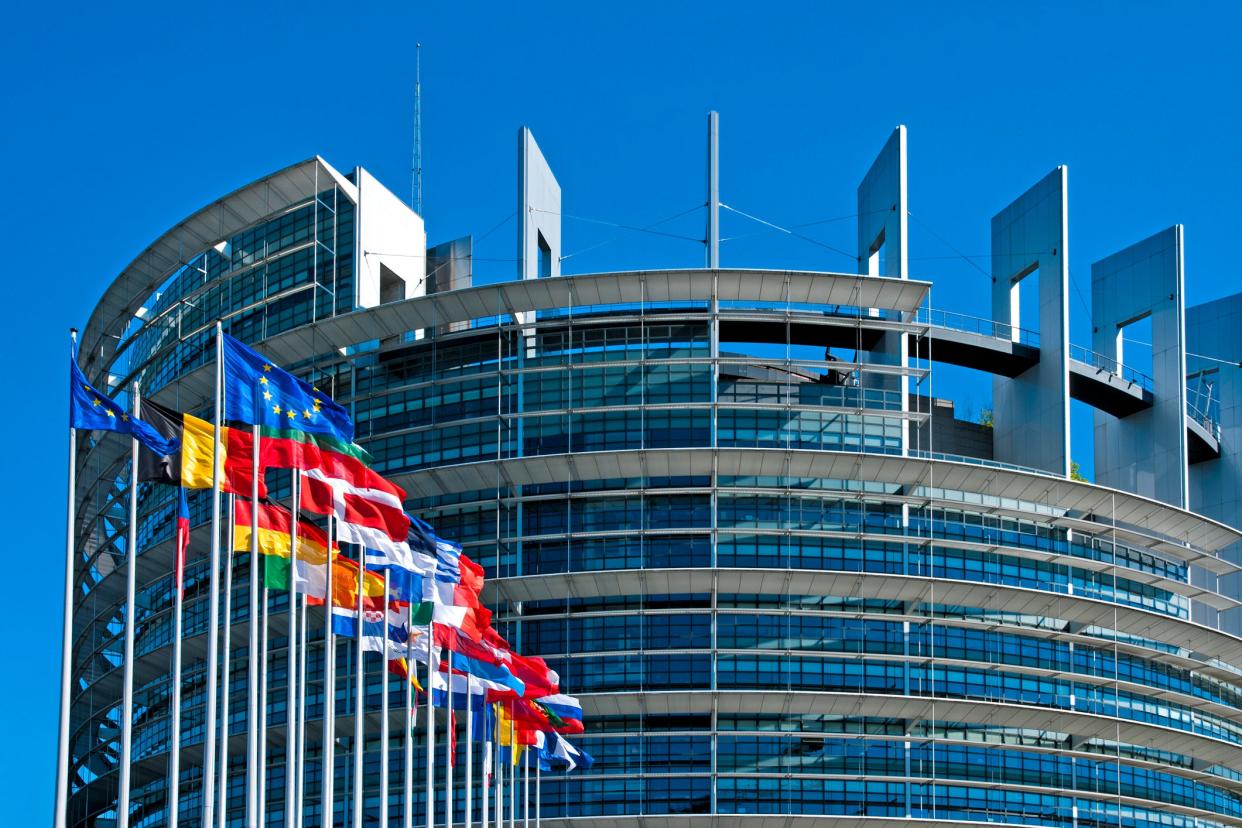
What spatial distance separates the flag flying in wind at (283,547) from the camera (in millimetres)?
48312

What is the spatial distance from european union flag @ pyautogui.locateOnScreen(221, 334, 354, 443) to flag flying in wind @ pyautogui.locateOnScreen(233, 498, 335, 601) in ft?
8.92

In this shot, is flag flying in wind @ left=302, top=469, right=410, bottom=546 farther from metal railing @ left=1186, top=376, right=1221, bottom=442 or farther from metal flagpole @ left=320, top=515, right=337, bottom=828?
metal railing @ left=1186, top=376, right=1221, bottom=442

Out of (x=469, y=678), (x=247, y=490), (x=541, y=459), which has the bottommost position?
(x=469, y=678)

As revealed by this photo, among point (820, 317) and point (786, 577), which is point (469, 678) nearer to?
point (786, 577)

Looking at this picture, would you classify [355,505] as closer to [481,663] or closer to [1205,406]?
[481,663]

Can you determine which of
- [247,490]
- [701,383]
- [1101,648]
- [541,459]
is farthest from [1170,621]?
[247,490]

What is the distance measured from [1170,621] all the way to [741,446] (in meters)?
24.0

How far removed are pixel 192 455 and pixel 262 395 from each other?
228 cm

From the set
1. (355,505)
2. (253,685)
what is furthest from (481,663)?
(253,685)

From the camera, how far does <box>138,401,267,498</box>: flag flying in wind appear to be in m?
43.9

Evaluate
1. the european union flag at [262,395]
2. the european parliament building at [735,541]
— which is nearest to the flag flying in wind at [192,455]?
the european union flag at [262,395]

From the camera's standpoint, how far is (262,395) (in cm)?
4578

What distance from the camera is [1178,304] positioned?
104000 mm

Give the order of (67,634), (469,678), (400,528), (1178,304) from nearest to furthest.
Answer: (67,634) → (400,528) → (469,678) → (1178,304)
